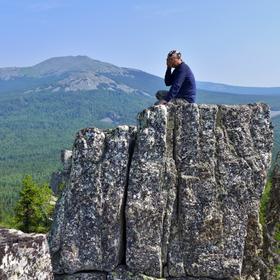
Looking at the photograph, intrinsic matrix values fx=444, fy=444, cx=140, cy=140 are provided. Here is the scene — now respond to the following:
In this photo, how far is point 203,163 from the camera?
1961 cm

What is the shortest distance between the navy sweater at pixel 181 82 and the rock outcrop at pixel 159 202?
1125 millimetres

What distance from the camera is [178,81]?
2067cm

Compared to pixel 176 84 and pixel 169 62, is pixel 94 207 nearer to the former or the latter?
pixel 176 84

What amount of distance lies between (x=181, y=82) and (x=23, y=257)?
1401 cm

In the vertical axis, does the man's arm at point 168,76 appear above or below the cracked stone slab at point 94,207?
above

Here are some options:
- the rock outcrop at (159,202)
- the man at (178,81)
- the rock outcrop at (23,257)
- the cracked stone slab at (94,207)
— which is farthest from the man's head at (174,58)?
the rock outcrop at (23,257)

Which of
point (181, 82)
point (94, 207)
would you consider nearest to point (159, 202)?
point (94, 207)

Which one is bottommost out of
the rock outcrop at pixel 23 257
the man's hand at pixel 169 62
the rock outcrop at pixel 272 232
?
the rock outcrop at pixel 272 232

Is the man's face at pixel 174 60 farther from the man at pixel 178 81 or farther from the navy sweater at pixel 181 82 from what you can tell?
the navy sweater at pixel 181 82

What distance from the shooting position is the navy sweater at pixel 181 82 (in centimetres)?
2061

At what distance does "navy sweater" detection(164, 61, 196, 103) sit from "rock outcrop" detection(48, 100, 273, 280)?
3.69ft

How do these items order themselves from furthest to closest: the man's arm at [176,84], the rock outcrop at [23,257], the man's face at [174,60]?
1. the man's face at [174,60]
2. the man's arm at [176,84]
3. the rock outcrop at [23,257]

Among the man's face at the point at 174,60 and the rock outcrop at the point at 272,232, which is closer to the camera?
the man's face at the point at 174,60

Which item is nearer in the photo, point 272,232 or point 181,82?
point 181,82
